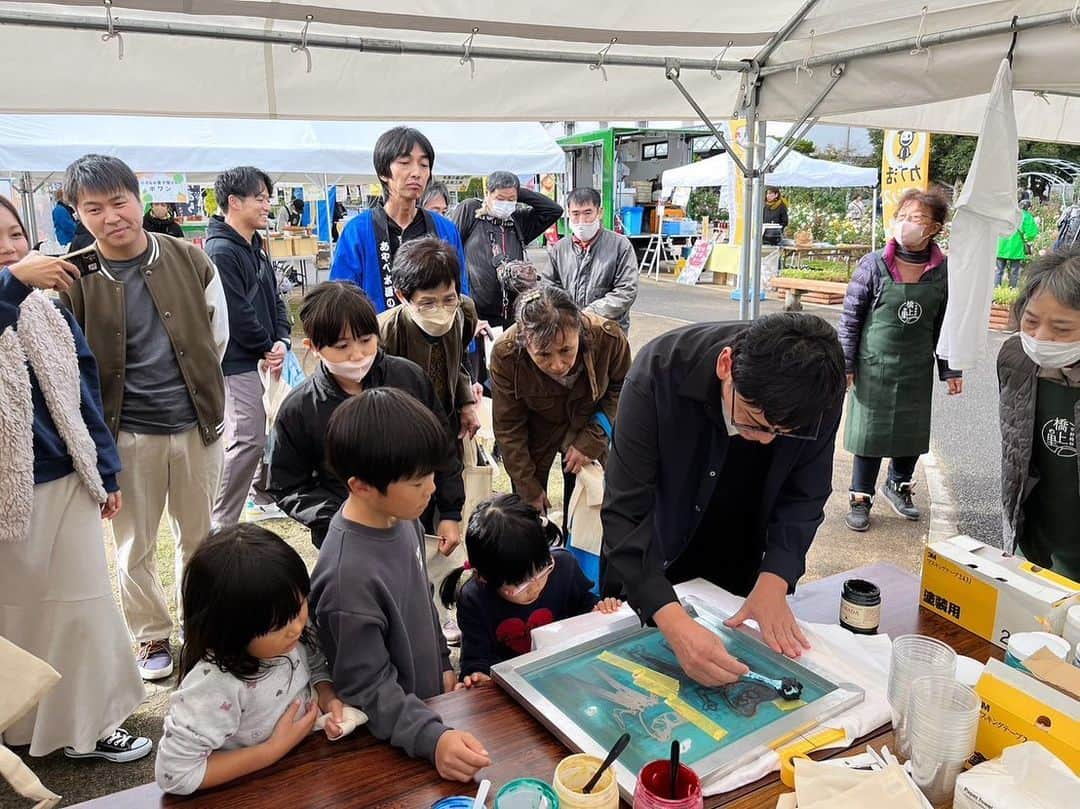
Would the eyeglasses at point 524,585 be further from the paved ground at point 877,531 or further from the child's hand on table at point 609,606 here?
the paved ground at point 877,531

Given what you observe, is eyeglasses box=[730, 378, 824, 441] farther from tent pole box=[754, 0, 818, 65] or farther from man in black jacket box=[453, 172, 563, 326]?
man in black jacket box=[453, 172, 563, 326]

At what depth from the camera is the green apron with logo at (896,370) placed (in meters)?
3.49

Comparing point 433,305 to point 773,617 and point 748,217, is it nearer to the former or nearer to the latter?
point 773,617

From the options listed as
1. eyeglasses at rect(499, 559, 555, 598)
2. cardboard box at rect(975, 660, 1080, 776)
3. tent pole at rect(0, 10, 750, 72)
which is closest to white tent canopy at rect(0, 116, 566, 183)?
tent pole at rect(0, 10, 750, 72)

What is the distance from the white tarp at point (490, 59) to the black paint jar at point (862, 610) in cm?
171

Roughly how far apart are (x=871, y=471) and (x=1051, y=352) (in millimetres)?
2125

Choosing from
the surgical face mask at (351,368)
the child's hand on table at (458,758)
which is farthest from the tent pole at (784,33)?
the child's hand on table at (458,758)

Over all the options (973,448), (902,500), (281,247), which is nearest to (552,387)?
(902,500)

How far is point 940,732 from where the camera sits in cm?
103

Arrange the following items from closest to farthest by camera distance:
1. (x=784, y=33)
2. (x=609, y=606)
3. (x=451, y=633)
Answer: (x=609, y=606) → (x=451, y=633) → (x=784, y=33)

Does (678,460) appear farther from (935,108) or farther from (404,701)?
(935,108)

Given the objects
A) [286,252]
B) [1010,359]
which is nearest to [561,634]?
[1010,359]

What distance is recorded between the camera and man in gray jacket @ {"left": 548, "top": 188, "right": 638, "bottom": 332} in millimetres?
4223

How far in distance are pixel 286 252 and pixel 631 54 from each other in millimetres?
8945
